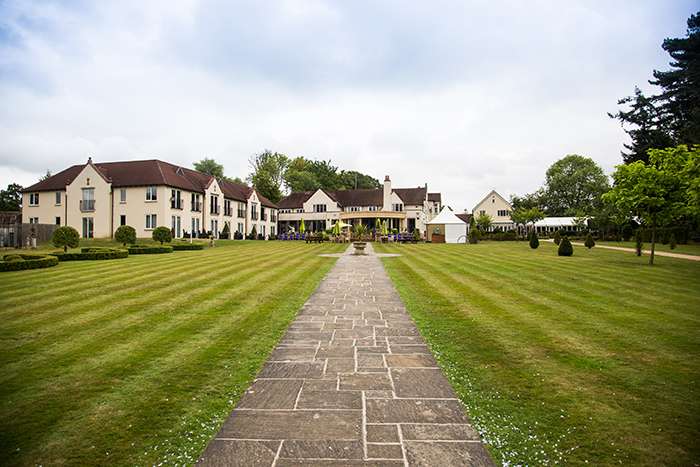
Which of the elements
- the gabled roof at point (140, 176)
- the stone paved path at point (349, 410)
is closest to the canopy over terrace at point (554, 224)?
the gabled roof at point (140, 176)

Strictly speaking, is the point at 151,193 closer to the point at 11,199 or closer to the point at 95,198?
the point at 95,198

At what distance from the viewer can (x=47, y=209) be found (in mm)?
36094

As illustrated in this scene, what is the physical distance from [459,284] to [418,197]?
47.5m

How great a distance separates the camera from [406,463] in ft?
8.34

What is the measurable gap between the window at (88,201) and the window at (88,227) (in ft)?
3.41

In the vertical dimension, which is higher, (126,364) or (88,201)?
(88,201)

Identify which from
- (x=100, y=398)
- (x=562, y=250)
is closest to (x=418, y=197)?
(x=562, y=250)

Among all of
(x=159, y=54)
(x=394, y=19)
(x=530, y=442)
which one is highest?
(x=394, y=19)

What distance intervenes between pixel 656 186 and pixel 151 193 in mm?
38358

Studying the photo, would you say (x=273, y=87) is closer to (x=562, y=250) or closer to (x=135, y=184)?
(x=562, y=250)

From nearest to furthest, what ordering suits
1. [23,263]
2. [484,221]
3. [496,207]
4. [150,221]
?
[23,263], [150,221], [484,221], [496,207]

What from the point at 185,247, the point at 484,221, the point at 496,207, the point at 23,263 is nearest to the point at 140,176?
the point at 185,247

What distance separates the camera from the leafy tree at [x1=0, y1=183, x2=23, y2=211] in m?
55.9

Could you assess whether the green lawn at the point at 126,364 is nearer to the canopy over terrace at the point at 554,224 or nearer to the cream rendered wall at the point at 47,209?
the cream rendered wall at the point at 47,209
